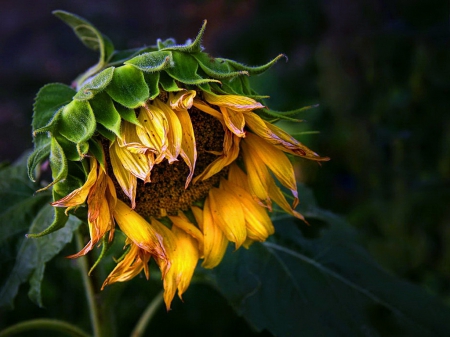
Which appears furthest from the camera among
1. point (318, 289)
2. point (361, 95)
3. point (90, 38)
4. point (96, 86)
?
point (361, 95)

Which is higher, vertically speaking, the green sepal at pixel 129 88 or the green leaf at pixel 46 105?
the green sepal at pixel 129 88

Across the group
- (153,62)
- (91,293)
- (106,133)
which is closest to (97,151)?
(106,133)

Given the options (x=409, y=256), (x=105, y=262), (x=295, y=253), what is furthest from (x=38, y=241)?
(x=409, y=256)

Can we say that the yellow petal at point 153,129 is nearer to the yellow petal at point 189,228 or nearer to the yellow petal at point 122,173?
the yellow petal at point 122,173

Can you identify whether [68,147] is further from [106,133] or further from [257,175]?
[257,175]

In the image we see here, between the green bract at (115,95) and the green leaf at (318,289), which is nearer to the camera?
the green bract at (115,95)

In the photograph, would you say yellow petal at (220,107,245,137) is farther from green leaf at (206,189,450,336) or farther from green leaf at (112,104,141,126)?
green leaf at (206,189,450,336)

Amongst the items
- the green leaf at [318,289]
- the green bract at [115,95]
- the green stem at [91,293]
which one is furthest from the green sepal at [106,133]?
the green leaf at [318,289]
